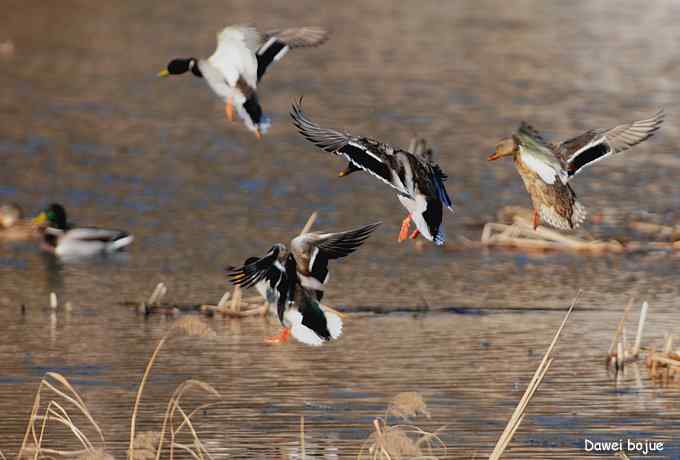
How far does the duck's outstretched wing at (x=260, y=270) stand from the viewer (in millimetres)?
8273

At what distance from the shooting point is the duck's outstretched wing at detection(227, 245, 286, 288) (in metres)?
8.27

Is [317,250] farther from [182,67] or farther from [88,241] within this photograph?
[88,241]

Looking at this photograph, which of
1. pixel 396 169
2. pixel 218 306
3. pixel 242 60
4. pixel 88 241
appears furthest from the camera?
pixel 88 241

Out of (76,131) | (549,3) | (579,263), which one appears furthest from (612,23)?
(579,263)

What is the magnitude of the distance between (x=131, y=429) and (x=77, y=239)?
337 inches

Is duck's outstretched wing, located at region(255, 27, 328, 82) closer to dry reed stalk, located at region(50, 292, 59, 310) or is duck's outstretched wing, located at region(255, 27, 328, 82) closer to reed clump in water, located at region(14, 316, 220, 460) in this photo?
reed clump in water, located at region(14, 316, 220, 460)

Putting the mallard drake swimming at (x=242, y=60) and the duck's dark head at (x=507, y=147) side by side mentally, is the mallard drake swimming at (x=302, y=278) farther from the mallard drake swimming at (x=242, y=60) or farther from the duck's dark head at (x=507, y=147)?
the mallard drake swimming at (x=242, y=60)

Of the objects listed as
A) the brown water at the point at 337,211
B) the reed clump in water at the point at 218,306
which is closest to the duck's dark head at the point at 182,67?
the brown water at the point at 337,211

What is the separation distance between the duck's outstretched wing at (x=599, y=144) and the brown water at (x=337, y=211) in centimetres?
168

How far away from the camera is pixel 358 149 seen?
8047mm

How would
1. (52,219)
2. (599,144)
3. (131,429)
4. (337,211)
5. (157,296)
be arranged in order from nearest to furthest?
(131,429)
(599,144)
(157,296)
(52,219)
(337,211)

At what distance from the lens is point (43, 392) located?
35.1 ft

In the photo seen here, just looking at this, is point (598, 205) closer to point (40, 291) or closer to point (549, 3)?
point (40, 291)

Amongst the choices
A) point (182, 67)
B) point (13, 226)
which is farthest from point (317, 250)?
point (13, 226)
